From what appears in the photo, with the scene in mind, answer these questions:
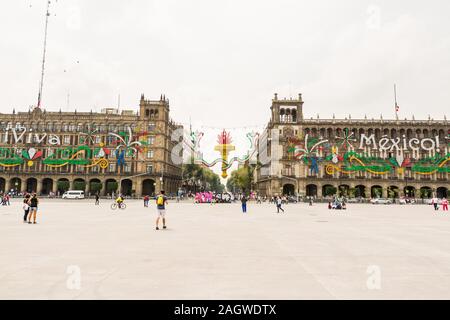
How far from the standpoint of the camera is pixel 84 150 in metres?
73.8

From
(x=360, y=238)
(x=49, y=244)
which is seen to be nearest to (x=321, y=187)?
(x=360, y=238)

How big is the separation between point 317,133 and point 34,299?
252ft

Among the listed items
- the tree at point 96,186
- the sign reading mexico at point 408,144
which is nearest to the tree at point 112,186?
the tree at point 96,186

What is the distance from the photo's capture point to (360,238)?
42.2 ft

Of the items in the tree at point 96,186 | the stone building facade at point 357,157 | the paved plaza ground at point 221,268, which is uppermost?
the stone building facade at point 357,157

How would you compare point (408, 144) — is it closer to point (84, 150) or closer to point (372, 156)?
point (372, 156)

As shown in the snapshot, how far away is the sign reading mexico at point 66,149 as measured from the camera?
72125 millimetres

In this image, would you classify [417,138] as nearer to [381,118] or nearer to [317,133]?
[381,118]

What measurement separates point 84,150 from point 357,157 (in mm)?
64584

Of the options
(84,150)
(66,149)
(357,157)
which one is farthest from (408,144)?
(66,149)

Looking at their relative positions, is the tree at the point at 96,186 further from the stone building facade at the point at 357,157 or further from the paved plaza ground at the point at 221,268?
the paved plaza ground at the point at 221,268

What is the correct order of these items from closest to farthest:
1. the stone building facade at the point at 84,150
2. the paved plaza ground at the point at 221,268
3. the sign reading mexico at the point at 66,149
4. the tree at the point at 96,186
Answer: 1. the paved plaza ground at the point at 221,268
2. the tree at the point at 96,186
3. the sign reading mexico at the point at 66,149
4. the stone building facade at the point at 84,150

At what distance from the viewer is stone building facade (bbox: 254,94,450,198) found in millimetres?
73438
